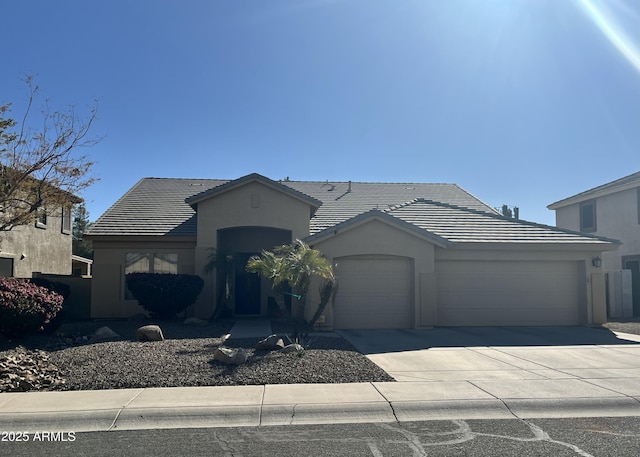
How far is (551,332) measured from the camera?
15.1 metres

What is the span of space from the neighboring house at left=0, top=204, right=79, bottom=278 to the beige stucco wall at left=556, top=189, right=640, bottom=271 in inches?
939

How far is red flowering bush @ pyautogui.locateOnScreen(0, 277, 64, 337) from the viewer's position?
36.8 feet

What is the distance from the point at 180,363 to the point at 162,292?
6554 millimetres

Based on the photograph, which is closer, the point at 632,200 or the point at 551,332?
the point at 551,332

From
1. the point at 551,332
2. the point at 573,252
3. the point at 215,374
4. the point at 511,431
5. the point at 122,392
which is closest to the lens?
the point at 511,431

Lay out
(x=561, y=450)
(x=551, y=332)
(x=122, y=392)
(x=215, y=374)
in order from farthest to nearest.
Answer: (x=551, y=332)
(x=215, y=374)
(x=122, y=392)
(x=561, y=450)

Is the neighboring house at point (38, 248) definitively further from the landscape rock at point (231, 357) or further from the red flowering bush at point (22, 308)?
the landscape rock at point (231, 357)

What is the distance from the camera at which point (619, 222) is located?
23828 millimetres

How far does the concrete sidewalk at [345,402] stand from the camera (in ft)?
22.0

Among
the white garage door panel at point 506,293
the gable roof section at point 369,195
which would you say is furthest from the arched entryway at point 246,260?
the white garage door panel at point 506,293

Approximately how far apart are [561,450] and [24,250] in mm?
22584

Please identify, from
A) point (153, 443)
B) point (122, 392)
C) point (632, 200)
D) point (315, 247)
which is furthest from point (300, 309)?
point (632, 200)

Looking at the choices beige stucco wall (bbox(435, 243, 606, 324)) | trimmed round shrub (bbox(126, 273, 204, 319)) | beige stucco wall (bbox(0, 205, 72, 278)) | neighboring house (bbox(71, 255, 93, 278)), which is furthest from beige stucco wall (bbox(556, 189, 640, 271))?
neighboring house (bbox(71, 255, 93, 278))

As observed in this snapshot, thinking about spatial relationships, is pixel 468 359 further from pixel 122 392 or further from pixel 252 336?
pixel 122 392
